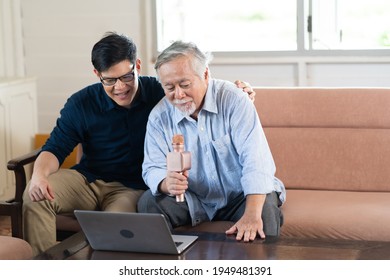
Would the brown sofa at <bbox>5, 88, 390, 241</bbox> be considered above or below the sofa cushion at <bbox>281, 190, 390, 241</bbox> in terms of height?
above

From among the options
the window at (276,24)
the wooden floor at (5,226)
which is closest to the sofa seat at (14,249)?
the wooden floor at (5,226)

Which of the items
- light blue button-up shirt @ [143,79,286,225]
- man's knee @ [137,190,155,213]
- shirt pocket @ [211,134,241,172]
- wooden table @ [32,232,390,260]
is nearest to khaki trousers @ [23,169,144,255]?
man's knee @ [137,190,155,213]

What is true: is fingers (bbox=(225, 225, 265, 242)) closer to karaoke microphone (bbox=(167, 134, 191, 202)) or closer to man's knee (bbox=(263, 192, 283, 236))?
man's knee (bbox=(263, 192, 283, 236))

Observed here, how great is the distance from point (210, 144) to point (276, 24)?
2.16 meters

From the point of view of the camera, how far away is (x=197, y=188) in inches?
120

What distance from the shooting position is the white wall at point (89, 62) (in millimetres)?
4777

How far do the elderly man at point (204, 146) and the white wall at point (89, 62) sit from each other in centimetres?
183

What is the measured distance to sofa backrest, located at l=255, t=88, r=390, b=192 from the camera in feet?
11.4

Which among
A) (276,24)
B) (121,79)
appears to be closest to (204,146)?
(121,79)

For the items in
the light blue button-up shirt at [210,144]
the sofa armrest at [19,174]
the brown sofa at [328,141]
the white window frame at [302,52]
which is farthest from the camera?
the white window frame at [302,52]

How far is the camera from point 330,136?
3521 mm

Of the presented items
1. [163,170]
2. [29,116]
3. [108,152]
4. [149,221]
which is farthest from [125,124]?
[29,116]

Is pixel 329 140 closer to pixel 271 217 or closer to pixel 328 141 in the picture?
pixel 328 141

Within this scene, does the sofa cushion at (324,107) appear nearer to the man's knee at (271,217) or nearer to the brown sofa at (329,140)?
the brown sofa at (329,140)
